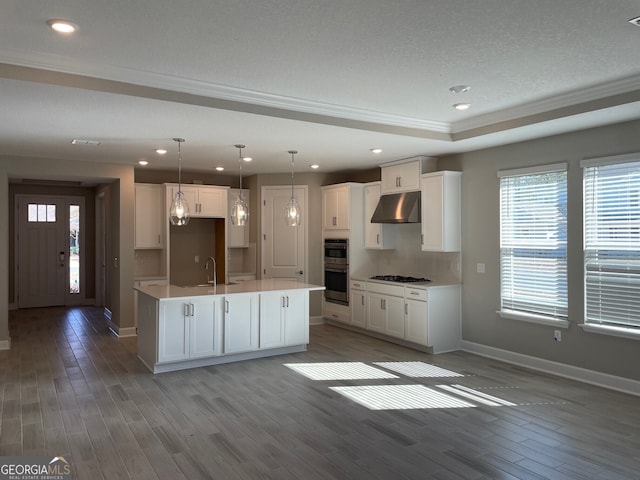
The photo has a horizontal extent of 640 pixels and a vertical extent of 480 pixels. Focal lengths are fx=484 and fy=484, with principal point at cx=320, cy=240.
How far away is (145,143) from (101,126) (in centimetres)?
87

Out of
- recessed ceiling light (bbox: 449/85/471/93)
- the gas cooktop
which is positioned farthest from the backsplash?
recessed ceiling light (bbox: 449/85/471/93)

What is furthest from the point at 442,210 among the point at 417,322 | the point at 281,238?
the point at 281,238

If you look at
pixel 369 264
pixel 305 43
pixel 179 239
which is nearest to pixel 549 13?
pixel 305 43

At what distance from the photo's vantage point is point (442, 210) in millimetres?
6191

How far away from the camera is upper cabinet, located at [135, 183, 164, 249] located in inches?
299

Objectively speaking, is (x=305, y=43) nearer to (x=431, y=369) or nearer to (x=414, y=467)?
(x=414, y=467)

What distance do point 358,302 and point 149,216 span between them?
11.7 feet

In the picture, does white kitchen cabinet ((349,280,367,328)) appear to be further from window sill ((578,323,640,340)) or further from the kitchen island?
window sill ((578,323,640,340))

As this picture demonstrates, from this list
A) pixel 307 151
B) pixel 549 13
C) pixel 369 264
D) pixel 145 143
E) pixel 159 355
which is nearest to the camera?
pixel 549 13

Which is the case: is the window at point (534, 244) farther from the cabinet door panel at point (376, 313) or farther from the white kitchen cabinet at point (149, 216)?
the white kitchen cabinet at point (149, 216)

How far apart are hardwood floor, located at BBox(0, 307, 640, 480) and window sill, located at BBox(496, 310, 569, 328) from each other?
0.57 metres

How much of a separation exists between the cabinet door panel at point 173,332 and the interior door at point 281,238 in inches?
118

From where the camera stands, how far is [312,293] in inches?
323

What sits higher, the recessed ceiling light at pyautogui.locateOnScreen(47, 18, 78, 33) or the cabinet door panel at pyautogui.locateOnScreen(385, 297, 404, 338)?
the recessed ceiling light at pyautogui.locateOnScreen(47, 18, 78, 33)
